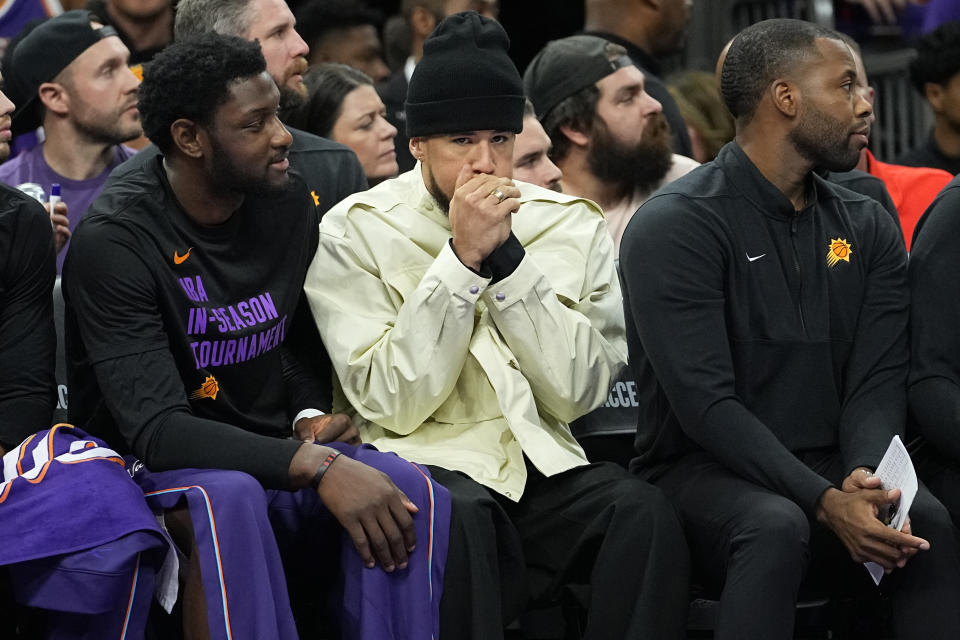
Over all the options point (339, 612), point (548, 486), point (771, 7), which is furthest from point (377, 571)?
point (771, 7)

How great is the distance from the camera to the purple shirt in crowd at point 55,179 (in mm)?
5121

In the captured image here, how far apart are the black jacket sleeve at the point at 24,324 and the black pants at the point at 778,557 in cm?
164

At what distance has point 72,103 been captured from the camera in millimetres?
5355

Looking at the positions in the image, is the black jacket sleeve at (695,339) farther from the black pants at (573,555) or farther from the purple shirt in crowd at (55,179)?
the purple shirt in crowd at (55,179)

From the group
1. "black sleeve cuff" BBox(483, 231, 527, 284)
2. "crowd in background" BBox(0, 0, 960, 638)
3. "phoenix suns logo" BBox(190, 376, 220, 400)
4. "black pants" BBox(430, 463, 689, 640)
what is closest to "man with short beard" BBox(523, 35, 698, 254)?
"crowd in background" BBox(0, 0, 960, 638)

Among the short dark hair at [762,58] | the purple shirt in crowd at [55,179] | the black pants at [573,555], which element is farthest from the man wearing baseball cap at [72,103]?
the short dark hair at [762,58]

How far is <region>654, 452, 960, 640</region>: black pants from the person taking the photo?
11.3 feet

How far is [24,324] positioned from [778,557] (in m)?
1.95

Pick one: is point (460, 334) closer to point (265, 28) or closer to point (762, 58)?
point (762, 58)

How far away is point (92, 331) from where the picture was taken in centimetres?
363

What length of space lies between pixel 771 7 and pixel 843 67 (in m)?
4.11

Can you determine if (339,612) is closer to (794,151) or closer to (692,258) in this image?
(692,258)

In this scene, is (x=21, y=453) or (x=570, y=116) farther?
(x=570, y=116)

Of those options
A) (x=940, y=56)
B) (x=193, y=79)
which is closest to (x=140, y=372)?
(x=193, y=79)
